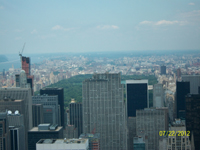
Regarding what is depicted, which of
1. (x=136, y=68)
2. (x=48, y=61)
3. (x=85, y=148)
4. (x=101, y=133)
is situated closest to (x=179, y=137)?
(x=85, y=148)

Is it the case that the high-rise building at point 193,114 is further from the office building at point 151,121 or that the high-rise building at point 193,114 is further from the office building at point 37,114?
the office building at point 37,114

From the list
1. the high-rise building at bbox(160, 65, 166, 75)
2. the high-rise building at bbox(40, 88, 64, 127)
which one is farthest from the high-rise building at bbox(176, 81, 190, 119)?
the high-rise building at bbox(40, 88, 64, 127)

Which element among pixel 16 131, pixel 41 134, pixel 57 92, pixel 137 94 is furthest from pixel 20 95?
pixel 137 94

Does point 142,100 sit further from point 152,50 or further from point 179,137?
point 179,137

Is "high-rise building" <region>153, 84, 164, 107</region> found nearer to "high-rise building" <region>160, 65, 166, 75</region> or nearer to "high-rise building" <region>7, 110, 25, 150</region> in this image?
"high-rise building" <region>160, 65, 166, 75</region>

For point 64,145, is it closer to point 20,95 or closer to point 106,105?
point 106,105

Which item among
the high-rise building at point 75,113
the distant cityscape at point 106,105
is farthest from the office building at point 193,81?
the high-rise building at point 75,113
